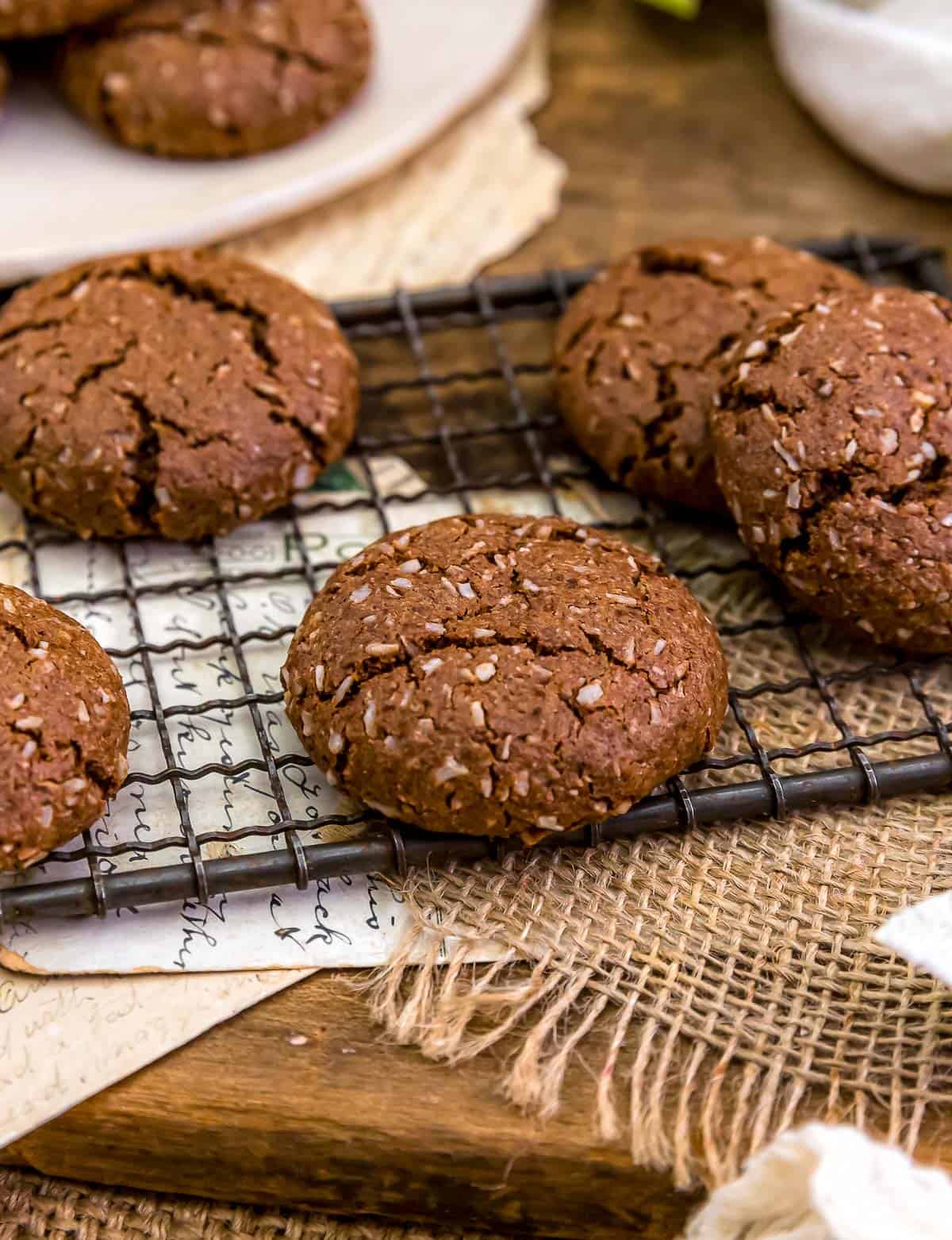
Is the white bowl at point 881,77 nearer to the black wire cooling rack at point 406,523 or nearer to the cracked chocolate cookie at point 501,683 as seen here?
the black wire cooling rack at point 406,523

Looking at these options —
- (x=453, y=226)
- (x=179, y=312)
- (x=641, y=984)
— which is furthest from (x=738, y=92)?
(x=641, y=984)

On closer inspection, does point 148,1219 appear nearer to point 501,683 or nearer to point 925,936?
point 501,683

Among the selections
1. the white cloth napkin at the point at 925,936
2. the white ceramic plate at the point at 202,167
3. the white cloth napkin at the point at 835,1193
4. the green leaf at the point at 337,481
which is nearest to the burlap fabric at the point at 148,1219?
the white cloth napkin at the point at 835,1193

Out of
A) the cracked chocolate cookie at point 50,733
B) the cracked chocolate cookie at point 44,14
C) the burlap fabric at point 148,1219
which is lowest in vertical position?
the burlap fabric at point 148,1219

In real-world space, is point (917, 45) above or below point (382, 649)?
above

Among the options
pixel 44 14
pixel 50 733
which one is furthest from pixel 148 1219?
pixel 44 14

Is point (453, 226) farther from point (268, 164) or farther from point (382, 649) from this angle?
point (382, 649)
